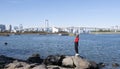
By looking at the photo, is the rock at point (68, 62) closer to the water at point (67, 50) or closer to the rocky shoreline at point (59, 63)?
the rocky shoreline at point (59, 63)

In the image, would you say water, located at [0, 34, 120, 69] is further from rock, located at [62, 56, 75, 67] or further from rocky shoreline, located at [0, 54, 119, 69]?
rock, located at [62, 56, 75, 67]

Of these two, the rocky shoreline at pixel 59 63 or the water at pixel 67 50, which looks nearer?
the rocky shoreline at pixel 59 63

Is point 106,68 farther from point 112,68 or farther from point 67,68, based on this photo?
point 67,68

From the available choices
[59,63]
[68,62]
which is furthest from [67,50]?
[68,62]

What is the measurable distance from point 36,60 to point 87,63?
7.67m

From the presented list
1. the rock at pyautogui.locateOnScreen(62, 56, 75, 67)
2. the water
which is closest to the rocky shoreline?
the rock at pyautogui.locateOnScreen(62, 56, 75, 67)

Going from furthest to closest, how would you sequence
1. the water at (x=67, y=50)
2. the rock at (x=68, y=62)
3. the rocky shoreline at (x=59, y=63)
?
the water at (x=67, y=50) → the rock at (x=68, y=62) → the rocky shoreline at (x=59, y=63)

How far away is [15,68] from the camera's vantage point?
82.4ft

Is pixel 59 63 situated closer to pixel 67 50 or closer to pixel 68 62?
pixel 68 62

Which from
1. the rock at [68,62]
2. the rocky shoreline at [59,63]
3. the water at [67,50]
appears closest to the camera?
the rocky shoreline at [59,63]

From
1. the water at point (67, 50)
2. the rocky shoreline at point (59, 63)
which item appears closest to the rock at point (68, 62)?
the rocky shoreline at point (59, 63)

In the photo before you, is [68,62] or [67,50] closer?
[68,62]

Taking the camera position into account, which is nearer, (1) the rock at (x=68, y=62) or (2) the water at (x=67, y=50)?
(1) the rock at (x=68, y=62)

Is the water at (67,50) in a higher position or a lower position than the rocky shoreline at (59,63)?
lower
